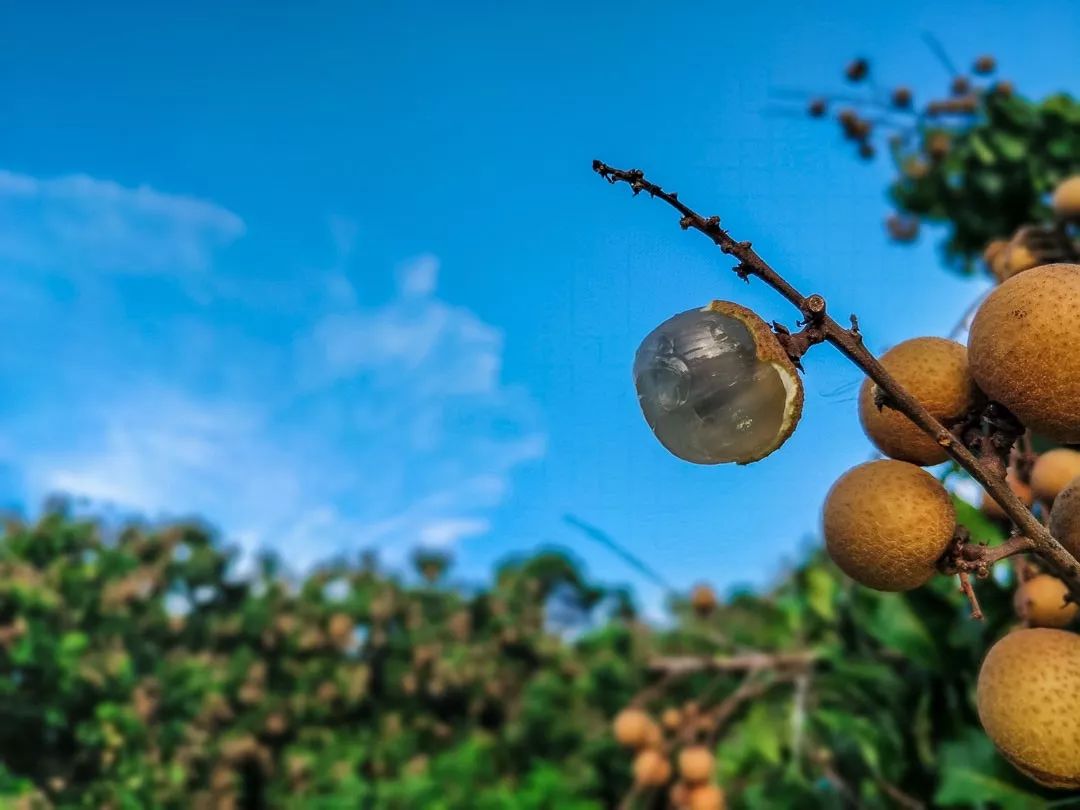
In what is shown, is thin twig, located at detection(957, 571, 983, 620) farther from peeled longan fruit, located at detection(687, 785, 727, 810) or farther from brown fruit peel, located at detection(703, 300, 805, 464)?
peeled longan fruit, located at detection(687, 785, 727, 810)

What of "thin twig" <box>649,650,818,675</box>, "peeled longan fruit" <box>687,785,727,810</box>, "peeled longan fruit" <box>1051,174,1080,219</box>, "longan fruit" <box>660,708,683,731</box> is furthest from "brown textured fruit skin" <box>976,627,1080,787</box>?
"longan fruit" <box>660,708,683,731</box>

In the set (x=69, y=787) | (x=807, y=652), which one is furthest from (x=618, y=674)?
(x=69, y=787)

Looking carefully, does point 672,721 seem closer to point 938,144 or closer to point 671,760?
point 671,760

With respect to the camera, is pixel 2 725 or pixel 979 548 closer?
pixel 979 548

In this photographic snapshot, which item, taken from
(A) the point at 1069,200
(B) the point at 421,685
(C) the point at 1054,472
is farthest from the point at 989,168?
(B) the point at 421,685

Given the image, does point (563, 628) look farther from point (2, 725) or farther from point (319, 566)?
point (2, 725)
